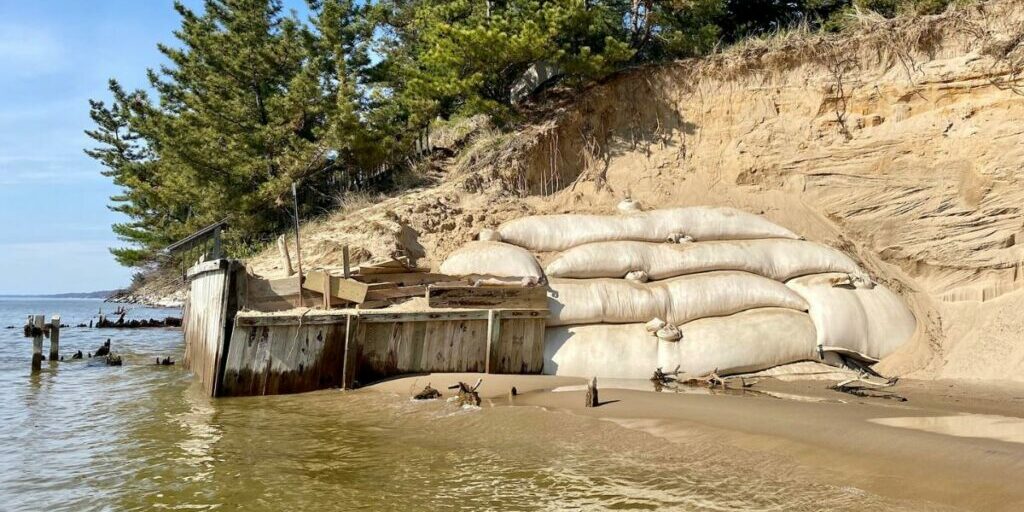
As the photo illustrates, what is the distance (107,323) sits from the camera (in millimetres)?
25656

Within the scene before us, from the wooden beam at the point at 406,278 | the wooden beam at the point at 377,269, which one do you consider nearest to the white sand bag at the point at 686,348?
the wooden beam at the point at 406,278

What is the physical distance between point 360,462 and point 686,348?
217 inches

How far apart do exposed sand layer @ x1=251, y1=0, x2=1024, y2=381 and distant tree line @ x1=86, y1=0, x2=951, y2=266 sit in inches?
53.7

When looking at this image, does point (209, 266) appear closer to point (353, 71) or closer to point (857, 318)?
point (857, 318)

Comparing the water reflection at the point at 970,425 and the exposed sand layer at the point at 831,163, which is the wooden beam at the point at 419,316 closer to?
the exposed sand layer at the point at 831,163

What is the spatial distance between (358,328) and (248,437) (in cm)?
256

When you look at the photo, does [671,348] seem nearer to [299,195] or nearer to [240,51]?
[299,195]

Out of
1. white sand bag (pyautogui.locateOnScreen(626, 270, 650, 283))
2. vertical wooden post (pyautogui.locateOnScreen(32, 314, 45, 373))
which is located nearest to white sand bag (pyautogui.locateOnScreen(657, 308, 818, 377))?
white sand bag (pyautogui.locateOnScreen(626, 270, 650, 283))

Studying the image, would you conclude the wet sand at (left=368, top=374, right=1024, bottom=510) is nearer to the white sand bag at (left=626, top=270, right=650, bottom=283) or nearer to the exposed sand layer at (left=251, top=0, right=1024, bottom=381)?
the white sand bag at (left=626, top=270, right=650, bottom=283)

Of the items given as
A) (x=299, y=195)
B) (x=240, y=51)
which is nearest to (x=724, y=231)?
(x=299, y=195)

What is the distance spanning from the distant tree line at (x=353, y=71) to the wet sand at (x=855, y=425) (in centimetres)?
882

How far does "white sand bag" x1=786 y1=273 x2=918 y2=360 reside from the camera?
1011cm

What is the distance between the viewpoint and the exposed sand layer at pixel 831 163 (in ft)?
38.8

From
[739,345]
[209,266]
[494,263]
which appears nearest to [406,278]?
[494,263]
